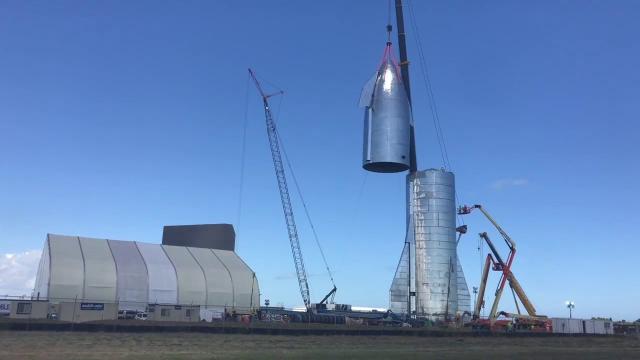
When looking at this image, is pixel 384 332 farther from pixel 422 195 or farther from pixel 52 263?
pixel 422 195

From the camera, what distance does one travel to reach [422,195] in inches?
6358

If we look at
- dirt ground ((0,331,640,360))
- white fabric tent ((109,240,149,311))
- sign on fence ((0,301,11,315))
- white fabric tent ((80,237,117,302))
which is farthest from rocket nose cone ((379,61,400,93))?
sign on fence ((0,301,11,315))

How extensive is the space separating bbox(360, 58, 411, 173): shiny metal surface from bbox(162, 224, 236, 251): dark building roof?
4415cm

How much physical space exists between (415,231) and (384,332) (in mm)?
83627

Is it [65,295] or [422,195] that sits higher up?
[422,195]

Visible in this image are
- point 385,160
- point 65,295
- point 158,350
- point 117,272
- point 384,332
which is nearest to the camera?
point 158,350

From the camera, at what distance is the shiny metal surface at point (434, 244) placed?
15762 centimetres

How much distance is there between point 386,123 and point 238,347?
106 m

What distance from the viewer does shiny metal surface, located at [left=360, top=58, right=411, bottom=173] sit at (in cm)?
15500

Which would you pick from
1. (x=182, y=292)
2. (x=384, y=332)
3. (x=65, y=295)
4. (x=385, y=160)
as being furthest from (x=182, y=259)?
(x=384, y=332)

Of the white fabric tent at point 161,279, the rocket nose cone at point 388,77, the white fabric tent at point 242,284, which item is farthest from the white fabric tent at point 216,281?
the rocket nose cone at point 388,77

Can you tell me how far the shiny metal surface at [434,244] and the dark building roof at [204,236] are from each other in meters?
52.3

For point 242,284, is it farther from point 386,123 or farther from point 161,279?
point 386,123

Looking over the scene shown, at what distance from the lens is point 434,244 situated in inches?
6216
